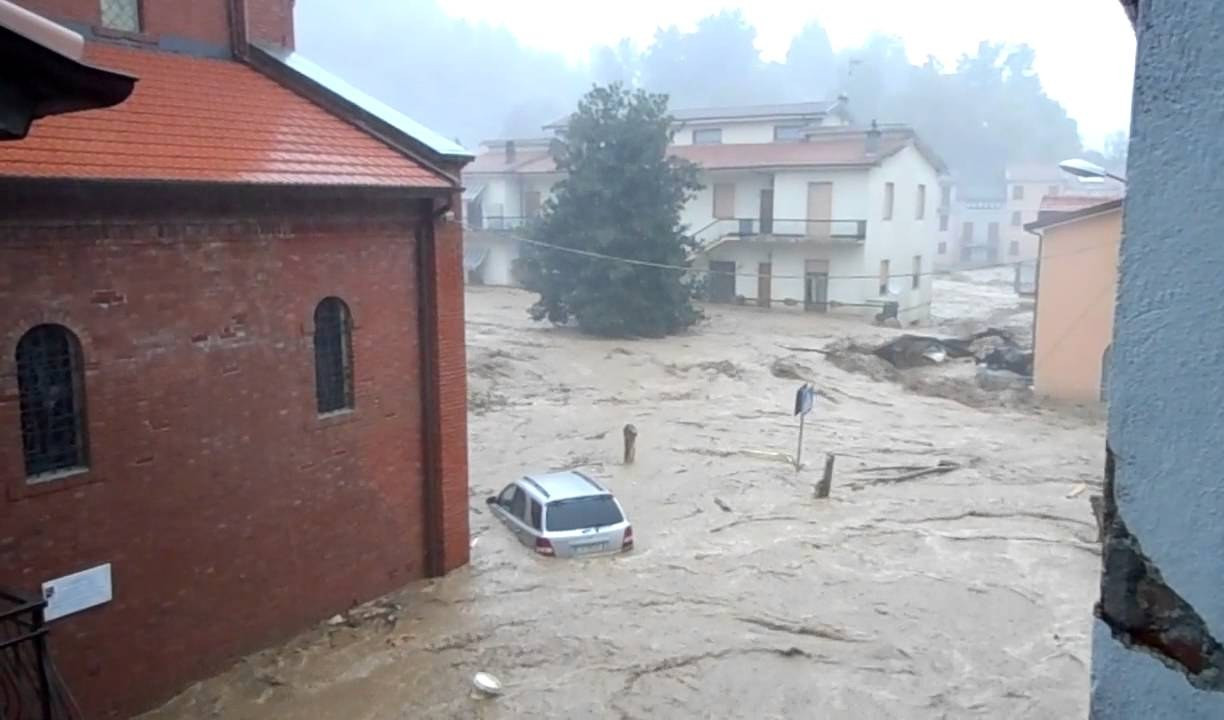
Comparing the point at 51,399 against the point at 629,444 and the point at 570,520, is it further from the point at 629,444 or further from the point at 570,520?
the point at 629,444

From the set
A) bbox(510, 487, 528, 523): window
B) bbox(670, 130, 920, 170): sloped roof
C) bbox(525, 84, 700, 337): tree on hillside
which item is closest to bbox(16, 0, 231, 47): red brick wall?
bbox(510, 487, 528, 523): window

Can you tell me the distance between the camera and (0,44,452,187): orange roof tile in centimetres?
1028

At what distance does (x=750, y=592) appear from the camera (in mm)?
15492

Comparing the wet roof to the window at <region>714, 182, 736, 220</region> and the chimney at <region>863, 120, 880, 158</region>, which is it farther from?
the window at <region>714, 182, 736, 220</region>

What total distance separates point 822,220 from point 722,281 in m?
5.44

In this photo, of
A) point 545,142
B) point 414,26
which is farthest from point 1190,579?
point 414,26

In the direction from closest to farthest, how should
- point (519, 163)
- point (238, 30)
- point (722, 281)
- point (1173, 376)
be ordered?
point (1173, 376)
point (238, 30)
point (722, 281)
point (519, 163)

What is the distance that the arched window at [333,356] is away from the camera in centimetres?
1338

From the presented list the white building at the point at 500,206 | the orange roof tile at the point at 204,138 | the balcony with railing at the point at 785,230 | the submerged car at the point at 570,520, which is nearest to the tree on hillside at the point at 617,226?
the balcony with railing at the point at 785,230

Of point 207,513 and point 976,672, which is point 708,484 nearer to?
point 976,672

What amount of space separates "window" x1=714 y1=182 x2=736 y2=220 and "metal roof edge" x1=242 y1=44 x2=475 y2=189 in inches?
1274

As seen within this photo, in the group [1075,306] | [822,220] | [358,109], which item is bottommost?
[1075,306]

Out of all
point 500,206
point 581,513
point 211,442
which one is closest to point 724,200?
point 500,206

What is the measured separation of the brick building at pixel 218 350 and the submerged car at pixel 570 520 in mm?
1330
